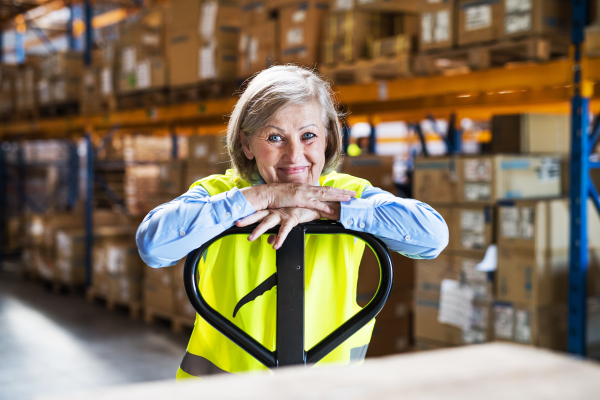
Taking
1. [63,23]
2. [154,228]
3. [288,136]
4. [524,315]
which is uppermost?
[63,23]

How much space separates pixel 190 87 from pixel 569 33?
4.42 metres

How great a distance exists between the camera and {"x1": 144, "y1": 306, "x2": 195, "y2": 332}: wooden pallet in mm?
6973

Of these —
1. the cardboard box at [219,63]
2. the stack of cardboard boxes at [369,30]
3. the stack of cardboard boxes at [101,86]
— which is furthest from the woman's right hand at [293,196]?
the stack of cardboard boxes at [101,86]

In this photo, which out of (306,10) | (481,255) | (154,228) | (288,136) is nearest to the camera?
(154,228)

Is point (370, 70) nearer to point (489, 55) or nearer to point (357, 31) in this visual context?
point (357, 31)

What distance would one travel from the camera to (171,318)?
286 inches

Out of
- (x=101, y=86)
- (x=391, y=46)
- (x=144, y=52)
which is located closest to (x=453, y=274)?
(x=391, y=46)

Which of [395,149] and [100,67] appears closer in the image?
[100,67]

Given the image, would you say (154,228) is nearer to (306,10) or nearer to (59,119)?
(306,10)

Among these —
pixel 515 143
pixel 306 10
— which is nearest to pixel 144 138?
pixel 306 10

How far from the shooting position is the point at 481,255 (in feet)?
14.1

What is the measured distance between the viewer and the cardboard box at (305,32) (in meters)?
5.23

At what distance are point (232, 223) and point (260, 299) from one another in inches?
9.9

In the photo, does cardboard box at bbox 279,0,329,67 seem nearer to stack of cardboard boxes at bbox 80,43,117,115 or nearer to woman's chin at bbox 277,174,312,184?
woman's chin at bbox 277,174,312,184
